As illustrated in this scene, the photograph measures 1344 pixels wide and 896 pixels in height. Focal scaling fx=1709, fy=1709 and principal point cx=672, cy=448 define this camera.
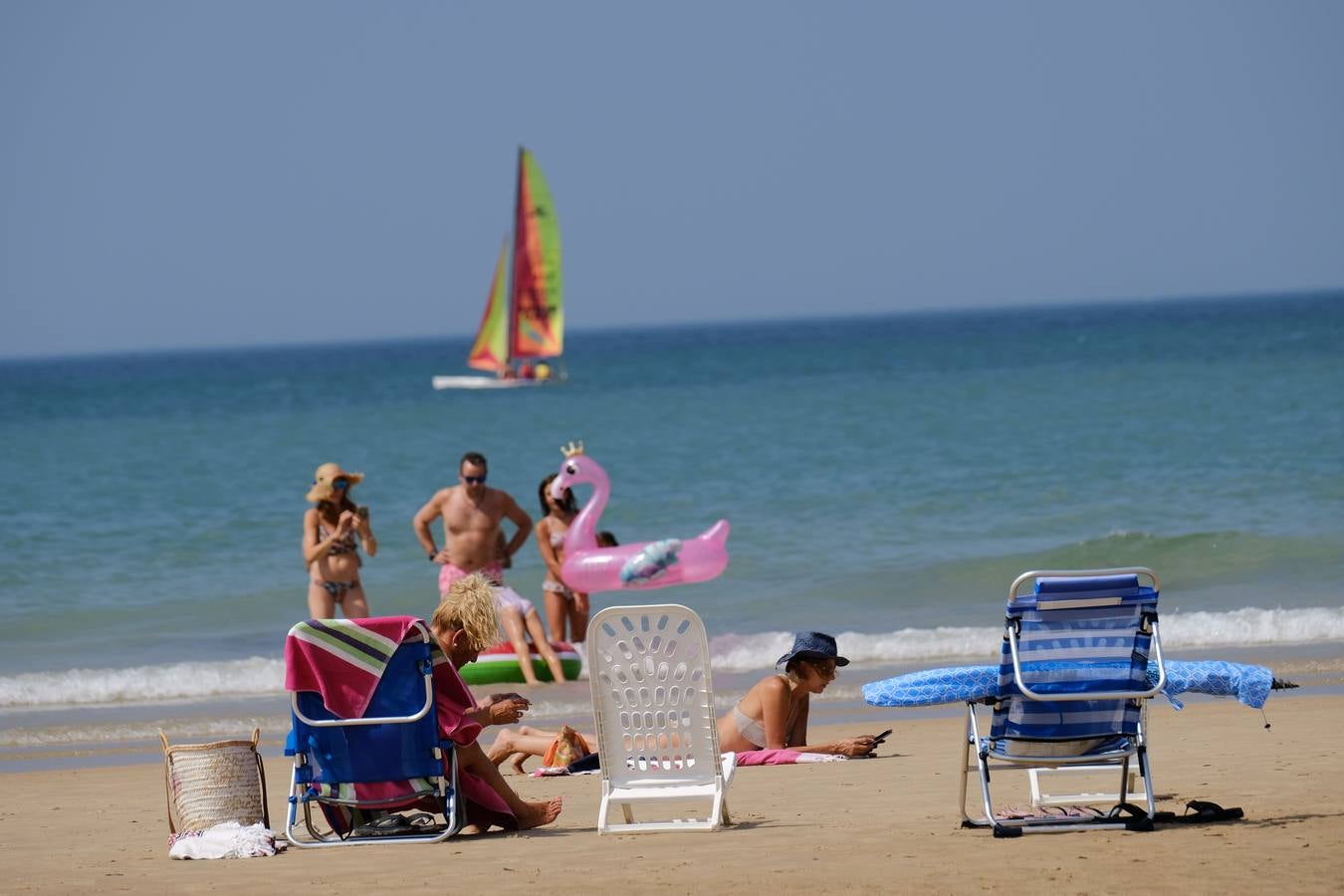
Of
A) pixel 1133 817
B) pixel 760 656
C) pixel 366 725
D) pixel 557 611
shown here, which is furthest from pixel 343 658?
pixel 760 656

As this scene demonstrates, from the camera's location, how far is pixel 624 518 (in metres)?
20.0

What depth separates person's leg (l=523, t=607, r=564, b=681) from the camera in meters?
9.98

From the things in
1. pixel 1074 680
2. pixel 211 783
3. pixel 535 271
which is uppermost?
pixel 535 271

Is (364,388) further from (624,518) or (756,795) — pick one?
(756,795)

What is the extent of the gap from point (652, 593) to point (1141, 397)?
2338cm

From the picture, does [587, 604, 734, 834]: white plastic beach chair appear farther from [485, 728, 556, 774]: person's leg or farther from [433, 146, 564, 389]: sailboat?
[433, 146, 564, 389]: sailboat

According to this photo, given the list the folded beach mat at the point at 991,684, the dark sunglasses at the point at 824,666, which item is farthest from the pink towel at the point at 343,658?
the dark sunglasses at the point at 824,666

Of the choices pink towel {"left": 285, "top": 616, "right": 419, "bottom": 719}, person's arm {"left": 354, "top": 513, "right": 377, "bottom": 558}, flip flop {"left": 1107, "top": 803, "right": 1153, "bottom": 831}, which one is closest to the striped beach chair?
pink towel {"left": 285, "top": 616, "right": 419, "bottom": 719}

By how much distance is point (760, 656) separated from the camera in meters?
11.2

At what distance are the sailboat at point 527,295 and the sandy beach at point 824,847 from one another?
33717mm

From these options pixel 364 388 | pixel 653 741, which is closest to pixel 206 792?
pixel 653 741

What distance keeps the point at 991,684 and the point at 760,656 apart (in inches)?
244

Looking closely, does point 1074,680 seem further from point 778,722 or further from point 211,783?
point 211,783

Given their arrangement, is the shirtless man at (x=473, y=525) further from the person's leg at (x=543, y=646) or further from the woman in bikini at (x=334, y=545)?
the woman in bikini at (x=334, y=545)
